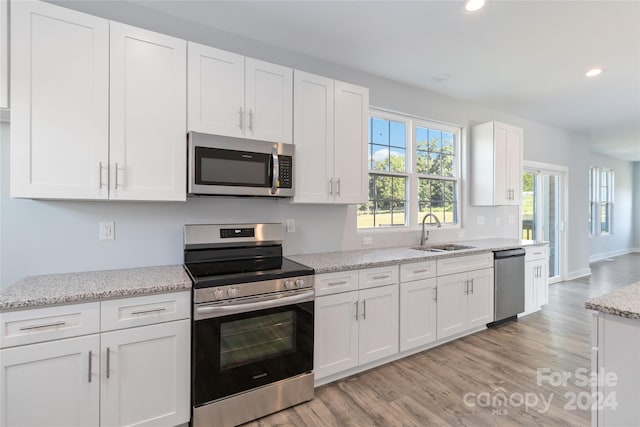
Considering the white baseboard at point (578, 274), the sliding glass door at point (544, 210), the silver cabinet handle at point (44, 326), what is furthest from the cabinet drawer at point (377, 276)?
the white baseboard at point (578, 274)

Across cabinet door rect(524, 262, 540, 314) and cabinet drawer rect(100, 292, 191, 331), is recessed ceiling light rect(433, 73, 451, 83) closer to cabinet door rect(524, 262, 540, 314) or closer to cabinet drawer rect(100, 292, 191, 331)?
cabinet door rect(524, 262, 540, 314)

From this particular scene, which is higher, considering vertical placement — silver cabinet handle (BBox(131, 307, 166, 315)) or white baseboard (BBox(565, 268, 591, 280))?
silver cabinet handle (BBox(131, 307, 166, 315))

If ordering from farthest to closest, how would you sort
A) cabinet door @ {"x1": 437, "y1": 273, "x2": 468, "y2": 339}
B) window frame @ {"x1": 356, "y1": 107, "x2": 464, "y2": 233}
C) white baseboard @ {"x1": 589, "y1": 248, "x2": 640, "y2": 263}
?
white baseboard @ {"x1": 589, "y1": 248, "x2": 640, "y2": 263}
window frame @ {"x1": 356, "y1": 107, "x2": 464, "y2": 233}
cabinet door @ {"x1": 437, "y1": 273, "x2": 468, "y2": 339}

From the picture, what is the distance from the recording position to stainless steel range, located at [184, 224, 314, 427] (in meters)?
1.82

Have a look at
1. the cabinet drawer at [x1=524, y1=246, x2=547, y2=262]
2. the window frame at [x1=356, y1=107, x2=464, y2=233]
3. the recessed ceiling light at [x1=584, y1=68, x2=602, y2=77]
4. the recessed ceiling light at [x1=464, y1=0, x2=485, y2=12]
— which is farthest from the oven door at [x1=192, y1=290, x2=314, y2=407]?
the recessed ceiling light at [x1=584, y1=68, x2=602, y2=77]

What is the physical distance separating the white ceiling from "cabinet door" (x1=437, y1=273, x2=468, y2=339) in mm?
2158

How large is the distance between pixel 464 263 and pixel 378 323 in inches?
48.4

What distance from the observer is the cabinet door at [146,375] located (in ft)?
5.45

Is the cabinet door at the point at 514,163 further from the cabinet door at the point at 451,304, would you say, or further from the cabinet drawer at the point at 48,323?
the cabinet drawer at the point at 48,323

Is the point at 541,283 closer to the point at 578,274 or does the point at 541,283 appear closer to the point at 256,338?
the point at 578,274

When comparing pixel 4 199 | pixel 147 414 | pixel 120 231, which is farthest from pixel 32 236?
pixel 147 414

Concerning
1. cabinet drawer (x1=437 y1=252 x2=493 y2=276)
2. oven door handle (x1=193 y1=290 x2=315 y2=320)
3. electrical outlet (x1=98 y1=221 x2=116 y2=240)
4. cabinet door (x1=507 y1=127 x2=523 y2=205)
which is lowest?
oven door handle (x1=193 y1=290 x2=315 y2=320)

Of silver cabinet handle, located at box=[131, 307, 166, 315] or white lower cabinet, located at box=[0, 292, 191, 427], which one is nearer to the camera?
white lower cabinet, located at box=[0, 292, 191, 427]

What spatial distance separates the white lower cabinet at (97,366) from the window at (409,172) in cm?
217
